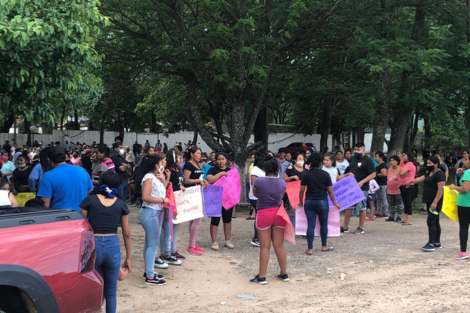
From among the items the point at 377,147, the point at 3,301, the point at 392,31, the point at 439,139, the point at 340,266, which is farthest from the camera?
the point at 439,139

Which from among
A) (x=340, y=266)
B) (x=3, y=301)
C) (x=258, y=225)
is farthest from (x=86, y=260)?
(x=340, y=266)

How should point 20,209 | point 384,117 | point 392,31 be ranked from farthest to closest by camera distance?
point 384,117 → point 392,31 → point 20,209

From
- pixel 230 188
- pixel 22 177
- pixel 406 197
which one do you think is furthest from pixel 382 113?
pixel 22 177

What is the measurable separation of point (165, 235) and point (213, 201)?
4.86 ft

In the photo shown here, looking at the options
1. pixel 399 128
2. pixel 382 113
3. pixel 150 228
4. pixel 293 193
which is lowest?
pixel 150 228

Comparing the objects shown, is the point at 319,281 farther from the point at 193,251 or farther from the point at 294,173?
the point at 294,173

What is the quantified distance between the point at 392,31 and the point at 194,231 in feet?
30.7

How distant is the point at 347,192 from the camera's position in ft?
34.5

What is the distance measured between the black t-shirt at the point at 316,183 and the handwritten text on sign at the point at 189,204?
1.88m

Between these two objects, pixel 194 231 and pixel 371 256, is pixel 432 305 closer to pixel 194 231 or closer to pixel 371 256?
pixel 371 256

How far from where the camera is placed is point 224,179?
31.1 ft

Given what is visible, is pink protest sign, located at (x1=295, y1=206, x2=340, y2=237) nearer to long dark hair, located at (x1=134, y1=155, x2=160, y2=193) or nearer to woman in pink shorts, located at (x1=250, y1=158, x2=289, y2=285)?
woman in pink shorts, located at (x1=250, y1=158, x2=289, y2=285)

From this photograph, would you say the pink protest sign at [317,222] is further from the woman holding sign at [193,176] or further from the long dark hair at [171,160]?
the long dark hair at [171,160]

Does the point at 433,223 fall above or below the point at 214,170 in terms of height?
below
